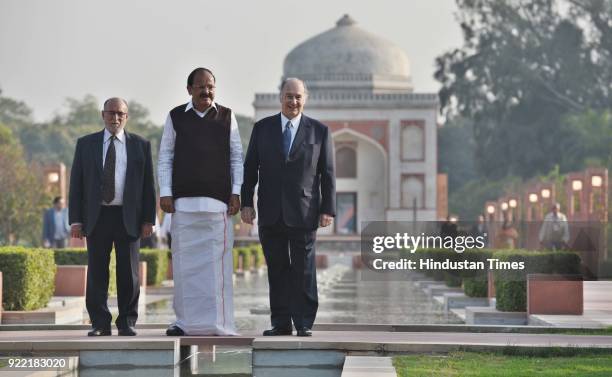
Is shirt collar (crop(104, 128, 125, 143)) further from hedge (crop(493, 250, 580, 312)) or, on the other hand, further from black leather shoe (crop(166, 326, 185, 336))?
hedge (crop(493, 250, 580, 312))

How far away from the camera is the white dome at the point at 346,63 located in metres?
55.1

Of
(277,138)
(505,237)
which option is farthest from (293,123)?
(505,237)

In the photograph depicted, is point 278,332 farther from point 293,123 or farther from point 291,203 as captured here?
point 293,123

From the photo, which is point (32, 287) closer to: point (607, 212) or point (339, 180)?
point (607, 212)

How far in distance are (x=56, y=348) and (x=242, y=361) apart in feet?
3.34

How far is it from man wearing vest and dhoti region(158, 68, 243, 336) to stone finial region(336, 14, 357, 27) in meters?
50.1

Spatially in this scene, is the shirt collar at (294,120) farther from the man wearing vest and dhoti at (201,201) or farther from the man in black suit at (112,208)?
the man in black suit at (112,208)

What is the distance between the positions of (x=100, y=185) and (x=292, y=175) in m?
1.00

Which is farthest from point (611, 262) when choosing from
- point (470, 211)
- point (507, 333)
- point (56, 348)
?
point (470, 211)

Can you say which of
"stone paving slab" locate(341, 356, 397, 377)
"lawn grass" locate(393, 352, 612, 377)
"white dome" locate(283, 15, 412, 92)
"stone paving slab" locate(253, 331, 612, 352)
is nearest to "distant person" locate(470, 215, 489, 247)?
"stone paving slab" locate(253, 331, 612, 352)

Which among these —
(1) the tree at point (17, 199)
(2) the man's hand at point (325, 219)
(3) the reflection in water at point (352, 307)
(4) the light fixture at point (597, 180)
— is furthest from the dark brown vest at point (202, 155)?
(1) the tree at point (17, 199)

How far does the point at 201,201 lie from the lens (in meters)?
7.41

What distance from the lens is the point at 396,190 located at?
50.8 m

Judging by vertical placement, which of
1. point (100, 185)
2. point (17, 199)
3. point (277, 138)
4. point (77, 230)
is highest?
point (17, 199)
